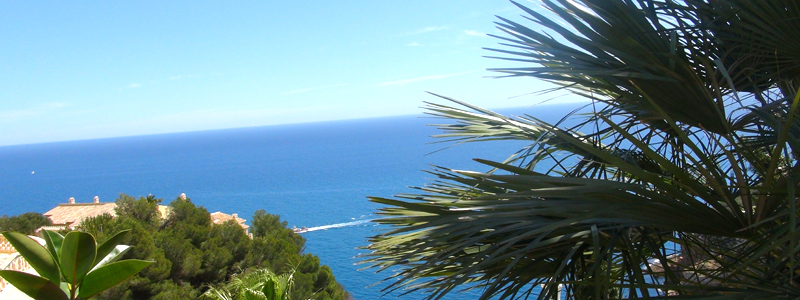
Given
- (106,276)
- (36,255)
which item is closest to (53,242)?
(36,255)

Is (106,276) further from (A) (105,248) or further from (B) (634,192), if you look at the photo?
(B) (634,192)

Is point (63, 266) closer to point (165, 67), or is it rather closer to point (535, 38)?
point (535, 38)

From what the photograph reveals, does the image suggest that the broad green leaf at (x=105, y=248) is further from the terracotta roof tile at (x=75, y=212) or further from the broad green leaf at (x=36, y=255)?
the terracotta roof tile at (x=75, y=212)

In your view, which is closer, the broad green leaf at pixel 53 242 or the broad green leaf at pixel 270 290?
the broad green leaf at pixel 53 242

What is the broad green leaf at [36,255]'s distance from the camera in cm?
224

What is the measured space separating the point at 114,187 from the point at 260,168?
17.4m


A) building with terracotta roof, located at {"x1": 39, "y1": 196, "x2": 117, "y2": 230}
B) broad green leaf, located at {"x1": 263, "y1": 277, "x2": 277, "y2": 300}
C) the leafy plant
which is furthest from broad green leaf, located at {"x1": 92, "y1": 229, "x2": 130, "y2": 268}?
building with terracotta roof, located at {"x1": 39, "y1": 196, "x2": 117, "y2": 230}

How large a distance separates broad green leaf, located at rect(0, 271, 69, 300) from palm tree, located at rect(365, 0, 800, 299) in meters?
1.52

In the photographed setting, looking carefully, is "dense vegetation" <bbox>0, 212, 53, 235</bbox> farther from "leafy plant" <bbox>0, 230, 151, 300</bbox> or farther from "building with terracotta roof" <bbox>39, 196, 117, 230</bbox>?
"leafy plant" <bbox>0, 230, 151, 300</bbox>

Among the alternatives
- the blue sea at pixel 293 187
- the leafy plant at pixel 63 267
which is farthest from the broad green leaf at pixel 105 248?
the blue sea at pixel 293 187

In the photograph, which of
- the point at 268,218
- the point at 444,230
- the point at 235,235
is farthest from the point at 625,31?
the point at 268,218

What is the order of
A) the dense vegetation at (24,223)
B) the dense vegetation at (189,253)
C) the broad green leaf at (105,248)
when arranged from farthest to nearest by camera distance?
the dense vegetation at (24,223)
the dense vegetation at (189,253)
the broad green leaf at (105,248)

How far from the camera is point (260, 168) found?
70.2 m

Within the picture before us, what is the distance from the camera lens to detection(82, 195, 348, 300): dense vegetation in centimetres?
1009
